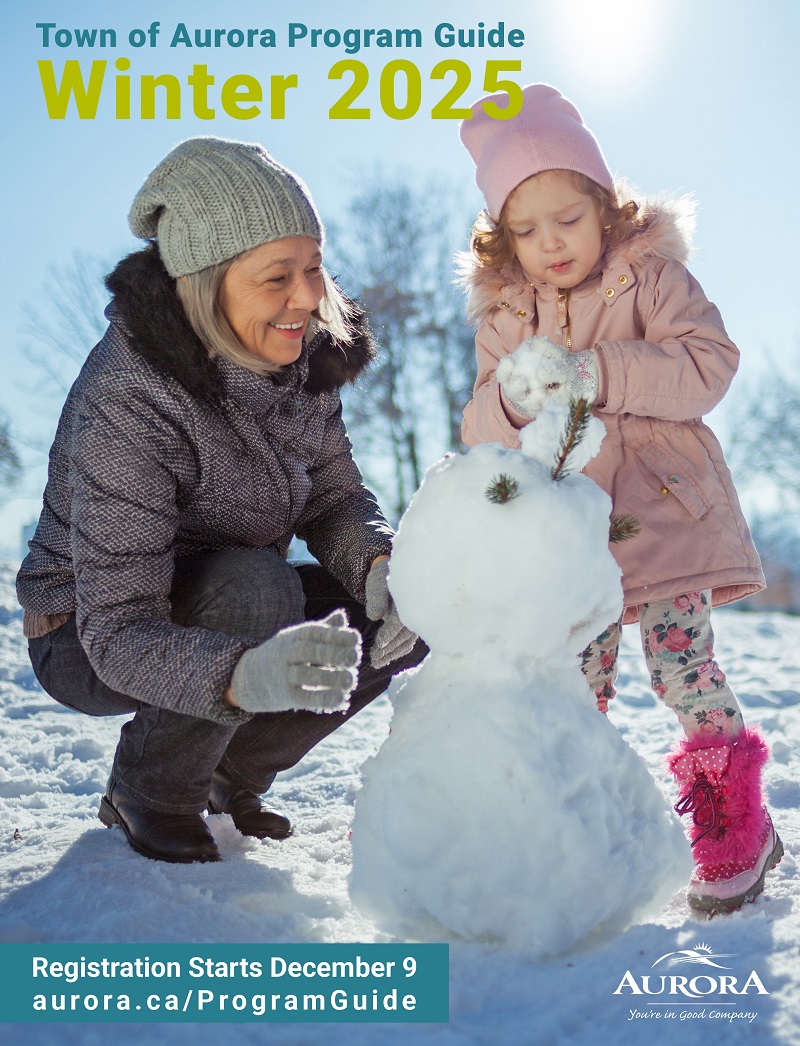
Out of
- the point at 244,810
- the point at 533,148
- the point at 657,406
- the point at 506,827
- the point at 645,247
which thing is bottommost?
the point at 244,810

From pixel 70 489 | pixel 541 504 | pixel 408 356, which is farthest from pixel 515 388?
pixel 408 356

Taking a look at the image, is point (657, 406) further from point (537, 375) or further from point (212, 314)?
point (212, 314)

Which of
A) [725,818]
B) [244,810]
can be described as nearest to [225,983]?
[244,810]

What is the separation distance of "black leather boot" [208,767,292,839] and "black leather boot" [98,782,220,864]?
0.20m

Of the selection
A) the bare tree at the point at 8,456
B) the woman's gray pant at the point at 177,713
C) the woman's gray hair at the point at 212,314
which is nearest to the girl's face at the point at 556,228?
the woman's gray hair at the point at 212,314

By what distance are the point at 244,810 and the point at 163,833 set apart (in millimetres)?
361

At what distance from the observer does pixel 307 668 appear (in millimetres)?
1575

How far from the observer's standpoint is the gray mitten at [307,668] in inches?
62.2

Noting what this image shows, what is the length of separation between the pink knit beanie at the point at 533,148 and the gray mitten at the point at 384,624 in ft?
3.29

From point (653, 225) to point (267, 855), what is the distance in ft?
5.70

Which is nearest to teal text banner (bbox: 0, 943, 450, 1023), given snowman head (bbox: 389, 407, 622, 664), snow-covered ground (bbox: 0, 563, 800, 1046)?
snow-covered ground (bbox: 0, 563, 800, 1046)

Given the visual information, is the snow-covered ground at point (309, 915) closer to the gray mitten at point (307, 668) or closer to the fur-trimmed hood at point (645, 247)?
the gray mitten at point (307, 668)

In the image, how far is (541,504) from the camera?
1.44 metres

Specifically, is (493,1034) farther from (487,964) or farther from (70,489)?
(70,489)
